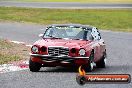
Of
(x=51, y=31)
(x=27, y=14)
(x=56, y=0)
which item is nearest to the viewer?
(x=51, y=31)

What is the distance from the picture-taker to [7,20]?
148 feet

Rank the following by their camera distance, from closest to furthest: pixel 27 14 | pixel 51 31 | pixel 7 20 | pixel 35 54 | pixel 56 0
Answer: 1. pixel 35 54
2. pixel 51 31
3. pixel 7 20
4. pixel 27 14
5. pixel 56 0

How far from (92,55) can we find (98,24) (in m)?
→ 27.3

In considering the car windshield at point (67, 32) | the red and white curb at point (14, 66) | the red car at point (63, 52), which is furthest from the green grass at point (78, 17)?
the red car at point (63, 52)

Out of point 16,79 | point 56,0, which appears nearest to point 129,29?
point 16,79

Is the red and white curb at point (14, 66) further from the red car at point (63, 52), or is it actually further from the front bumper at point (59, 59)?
the front bumper at point (59, 59)

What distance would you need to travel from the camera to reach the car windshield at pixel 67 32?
1511 centimetres

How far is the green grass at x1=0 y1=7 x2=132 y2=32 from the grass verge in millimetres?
16789

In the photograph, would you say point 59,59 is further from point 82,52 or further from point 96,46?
point 96,46

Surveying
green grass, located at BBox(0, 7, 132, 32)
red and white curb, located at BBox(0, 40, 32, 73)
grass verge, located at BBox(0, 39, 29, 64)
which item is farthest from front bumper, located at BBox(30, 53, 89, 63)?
green grass, located at BBox(0, 7, 132, 32)

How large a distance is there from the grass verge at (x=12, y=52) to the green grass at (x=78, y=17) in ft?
55.1

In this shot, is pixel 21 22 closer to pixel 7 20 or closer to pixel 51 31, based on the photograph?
pixel 7 20

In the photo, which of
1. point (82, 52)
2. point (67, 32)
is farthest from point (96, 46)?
point (82, 52)

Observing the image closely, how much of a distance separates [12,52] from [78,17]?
26.7m
